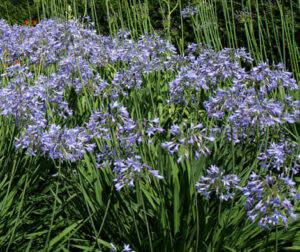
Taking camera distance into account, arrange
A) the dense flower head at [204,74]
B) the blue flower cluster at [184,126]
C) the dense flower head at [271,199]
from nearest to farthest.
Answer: the dense flower head at [271,199] → the blue flower cluster at [184,126] → the dense flower head at [204,74]

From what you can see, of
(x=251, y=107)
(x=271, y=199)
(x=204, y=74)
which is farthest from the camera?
(x=204, y=74)

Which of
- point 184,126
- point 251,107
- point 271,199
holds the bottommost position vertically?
point 271,199

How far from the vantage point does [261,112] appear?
2064mm

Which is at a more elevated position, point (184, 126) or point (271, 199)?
point (184, 126)

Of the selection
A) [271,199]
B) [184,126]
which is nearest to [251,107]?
[184,126]

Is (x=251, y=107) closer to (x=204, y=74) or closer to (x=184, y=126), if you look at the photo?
(x=184, y=126)

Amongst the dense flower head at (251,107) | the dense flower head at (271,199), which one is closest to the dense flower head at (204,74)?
the dense flower head at (251,107)

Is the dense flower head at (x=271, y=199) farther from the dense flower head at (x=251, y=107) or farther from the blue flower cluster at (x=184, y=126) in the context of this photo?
the dense flower head at (x=251, y=107)

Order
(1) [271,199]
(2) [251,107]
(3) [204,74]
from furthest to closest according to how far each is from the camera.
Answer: (3) [204,74], (2) [251,107], (1) [271,199]

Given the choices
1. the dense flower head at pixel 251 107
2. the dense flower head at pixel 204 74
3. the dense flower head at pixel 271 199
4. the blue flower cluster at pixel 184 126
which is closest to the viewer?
the dense flower head at pixel 271 199

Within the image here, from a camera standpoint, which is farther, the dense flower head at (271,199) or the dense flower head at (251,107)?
the dense flower head at (251,107)

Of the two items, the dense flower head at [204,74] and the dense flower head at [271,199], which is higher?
the dense flower head at [204,74]

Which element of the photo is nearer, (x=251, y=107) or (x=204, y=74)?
(x=251, y=107)

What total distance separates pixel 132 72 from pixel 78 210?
4.48 ft
